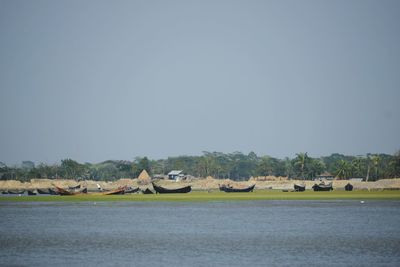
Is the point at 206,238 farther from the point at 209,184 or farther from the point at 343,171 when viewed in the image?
the point at 343,171

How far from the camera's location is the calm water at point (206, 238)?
32.5 metres

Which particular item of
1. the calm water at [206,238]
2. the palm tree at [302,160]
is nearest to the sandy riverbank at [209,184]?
the palm tree at [302,160]

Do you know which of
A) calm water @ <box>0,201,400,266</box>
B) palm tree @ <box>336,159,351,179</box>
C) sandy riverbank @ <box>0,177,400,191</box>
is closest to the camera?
calm water @ <box>0,201,400,266</box>

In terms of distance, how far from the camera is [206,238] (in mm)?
41812

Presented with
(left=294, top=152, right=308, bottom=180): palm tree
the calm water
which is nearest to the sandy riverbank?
(left=294, top=152, right=308, bottom=180): palm tree

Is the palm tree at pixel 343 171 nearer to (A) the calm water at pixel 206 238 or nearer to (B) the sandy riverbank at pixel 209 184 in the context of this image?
(B) the sandy riverbank at pixel 209 184

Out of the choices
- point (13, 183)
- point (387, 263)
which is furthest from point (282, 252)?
point (13, 183)

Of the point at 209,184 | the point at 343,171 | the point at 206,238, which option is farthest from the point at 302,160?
the point at 206,238

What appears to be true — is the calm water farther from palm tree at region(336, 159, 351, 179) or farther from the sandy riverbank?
palm tree at region(336, 159, 351, 179)

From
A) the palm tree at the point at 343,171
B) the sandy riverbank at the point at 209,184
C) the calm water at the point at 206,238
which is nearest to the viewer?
the calm water at the point at 206,238

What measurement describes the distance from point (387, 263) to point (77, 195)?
84.3m

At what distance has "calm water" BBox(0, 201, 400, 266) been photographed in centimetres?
3247

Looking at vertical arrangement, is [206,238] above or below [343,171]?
below

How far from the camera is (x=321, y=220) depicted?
175ft
